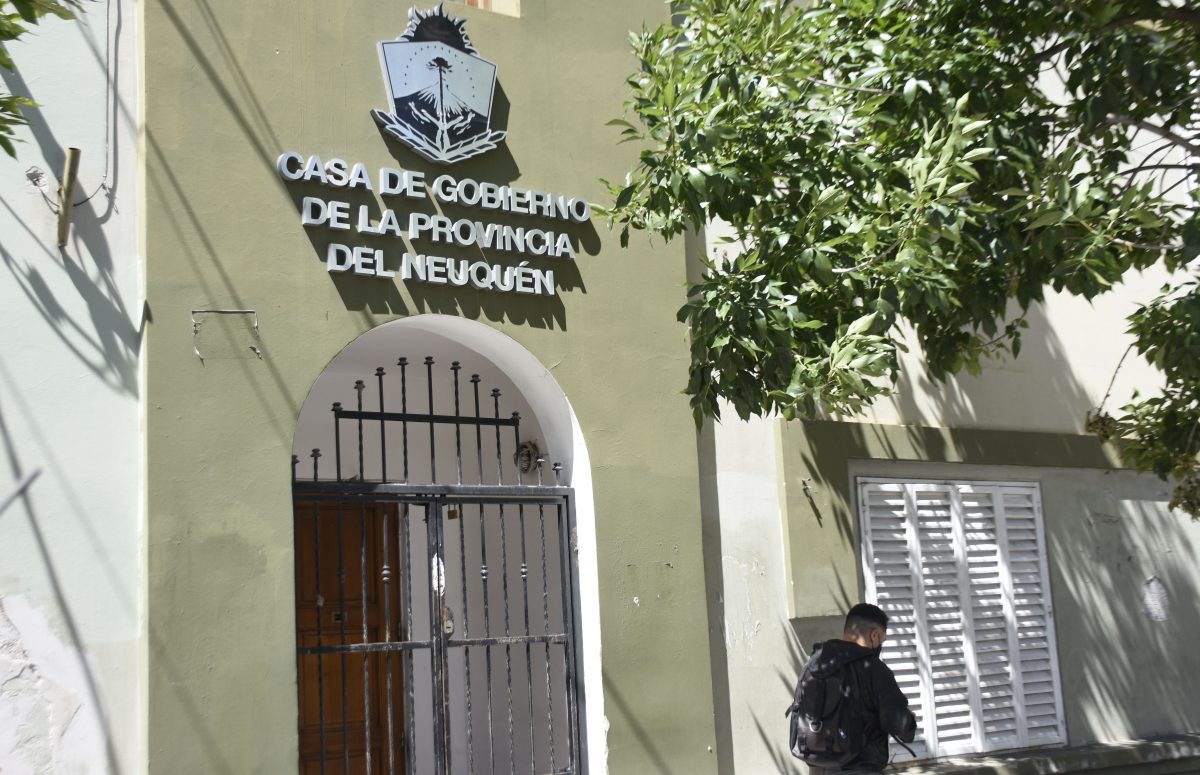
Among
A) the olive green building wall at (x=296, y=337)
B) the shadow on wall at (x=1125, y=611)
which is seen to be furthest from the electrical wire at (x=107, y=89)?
the shadow on wall at (x=1125, y=611)

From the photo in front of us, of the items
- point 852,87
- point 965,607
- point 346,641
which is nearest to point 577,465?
point 852,87

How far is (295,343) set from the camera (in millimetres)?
6684

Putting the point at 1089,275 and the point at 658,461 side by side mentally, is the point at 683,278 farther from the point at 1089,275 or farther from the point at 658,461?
the point at 1089,275

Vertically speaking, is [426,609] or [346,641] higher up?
[426,609]

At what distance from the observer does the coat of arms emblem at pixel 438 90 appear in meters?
7.22

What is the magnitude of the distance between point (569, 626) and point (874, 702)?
80.9 inches

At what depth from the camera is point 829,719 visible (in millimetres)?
6188

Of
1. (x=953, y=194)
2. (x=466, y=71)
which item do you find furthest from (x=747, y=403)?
(x=466, y=71)

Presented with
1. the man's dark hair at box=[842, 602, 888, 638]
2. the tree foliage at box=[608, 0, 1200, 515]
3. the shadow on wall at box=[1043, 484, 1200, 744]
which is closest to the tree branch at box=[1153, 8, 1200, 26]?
the tree foliage at box=[608, 0, 1200, 515]

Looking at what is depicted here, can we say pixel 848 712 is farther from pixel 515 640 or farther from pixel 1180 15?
pixel 1180 15

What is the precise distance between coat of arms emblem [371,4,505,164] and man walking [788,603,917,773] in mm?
3459

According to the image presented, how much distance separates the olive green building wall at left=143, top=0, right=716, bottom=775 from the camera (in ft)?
20.3

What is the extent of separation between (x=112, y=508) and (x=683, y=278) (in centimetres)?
373

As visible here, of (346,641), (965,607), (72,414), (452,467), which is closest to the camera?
(72,414)
